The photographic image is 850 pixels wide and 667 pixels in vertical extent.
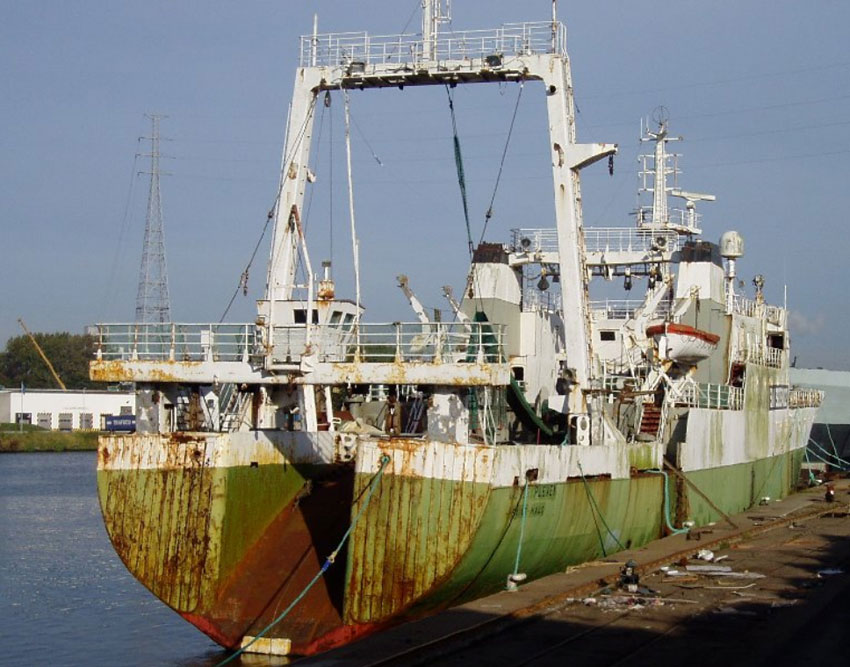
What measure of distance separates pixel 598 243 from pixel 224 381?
15189 millimetres

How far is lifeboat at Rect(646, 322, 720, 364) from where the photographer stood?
92.3 feet

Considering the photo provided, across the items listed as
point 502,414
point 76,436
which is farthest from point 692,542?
point 76,436

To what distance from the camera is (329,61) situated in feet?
68.9

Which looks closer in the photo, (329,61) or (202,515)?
(202,515)

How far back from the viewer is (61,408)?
319ft

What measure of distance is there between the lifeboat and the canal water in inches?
483

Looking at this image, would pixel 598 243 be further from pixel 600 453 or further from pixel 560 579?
pixel 560 579

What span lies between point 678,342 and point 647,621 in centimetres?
1378

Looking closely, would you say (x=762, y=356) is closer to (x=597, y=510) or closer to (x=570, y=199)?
(x=597, y=510)

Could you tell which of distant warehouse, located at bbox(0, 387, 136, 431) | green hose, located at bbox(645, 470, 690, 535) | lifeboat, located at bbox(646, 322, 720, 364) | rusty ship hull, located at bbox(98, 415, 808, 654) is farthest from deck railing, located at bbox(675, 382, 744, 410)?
distant warehouse, located at bbox(0, 387, 136, 431)

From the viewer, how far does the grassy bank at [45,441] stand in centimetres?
8500

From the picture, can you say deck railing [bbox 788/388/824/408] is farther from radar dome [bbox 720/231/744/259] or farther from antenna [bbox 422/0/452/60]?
antenna [bbox 422/0/452/60]

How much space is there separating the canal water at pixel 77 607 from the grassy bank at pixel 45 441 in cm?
4506

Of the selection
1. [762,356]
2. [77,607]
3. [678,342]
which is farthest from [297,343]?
[762,356]
